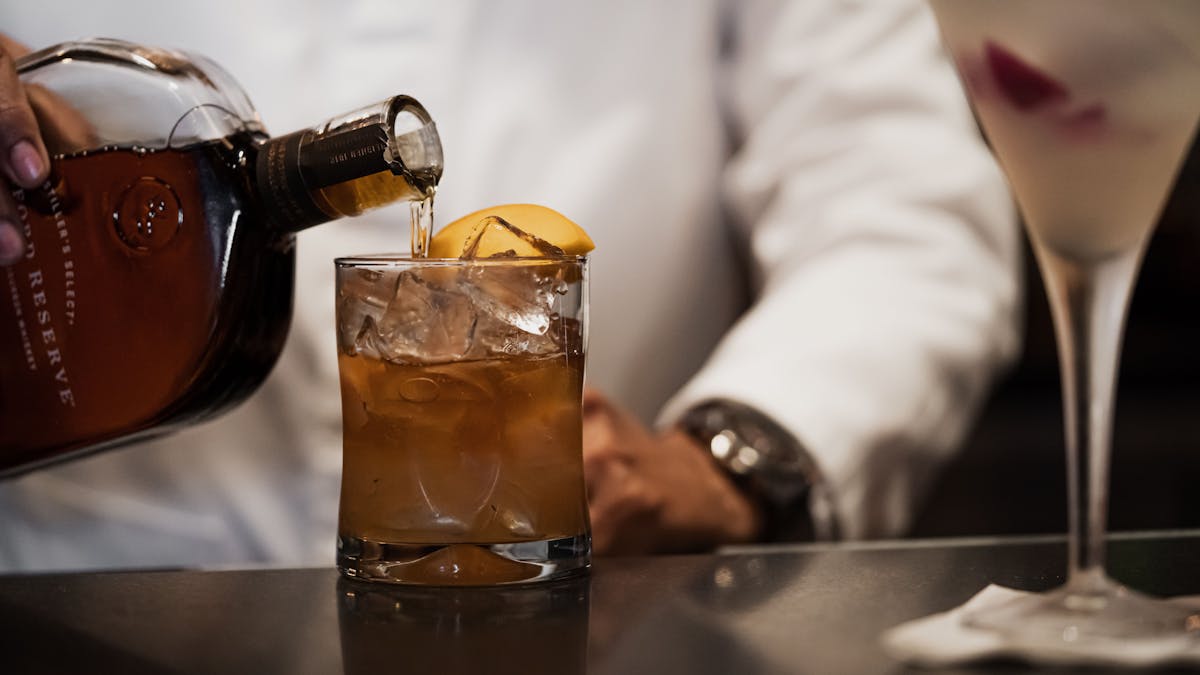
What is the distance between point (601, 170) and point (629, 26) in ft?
0.47

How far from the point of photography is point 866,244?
1245mm

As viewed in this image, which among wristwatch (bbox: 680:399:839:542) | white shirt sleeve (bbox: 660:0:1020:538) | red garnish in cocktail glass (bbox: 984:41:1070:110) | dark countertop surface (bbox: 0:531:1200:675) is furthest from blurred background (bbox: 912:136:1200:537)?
red garnish in cocktail glass (bbox: 984:41:1070:110)

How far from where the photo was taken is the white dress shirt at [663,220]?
1074 mm

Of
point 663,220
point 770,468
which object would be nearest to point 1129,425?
point 663,220

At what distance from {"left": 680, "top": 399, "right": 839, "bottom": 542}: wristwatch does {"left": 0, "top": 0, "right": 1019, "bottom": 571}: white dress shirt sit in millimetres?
14

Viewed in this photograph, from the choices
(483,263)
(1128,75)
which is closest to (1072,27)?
(1128,75)

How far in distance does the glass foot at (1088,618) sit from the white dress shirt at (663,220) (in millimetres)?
589

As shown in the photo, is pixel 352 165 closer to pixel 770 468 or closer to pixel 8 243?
pixel 8 243

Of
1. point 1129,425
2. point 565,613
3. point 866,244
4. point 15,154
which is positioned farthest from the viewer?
point 1129,425

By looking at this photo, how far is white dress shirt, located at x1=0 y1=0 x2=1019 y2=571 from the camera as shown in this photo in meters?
1.07

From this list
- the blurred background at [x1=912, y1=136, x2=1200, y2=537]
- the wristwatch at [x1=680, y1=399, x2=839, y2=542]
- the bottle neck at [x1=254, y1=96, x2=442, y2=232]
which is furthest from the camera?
the blurred background at [x1=912, y1=136, x2=1200, y2=537]

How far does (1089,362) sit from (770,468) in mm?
618

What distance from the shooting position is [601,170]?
3.96 ft

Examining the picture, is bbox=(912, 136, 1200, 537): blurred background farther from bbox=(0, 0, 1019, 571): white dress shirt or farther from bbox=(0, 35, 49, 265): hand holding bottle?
bbox=(0, 35, 49, 265): hand holding bottle
